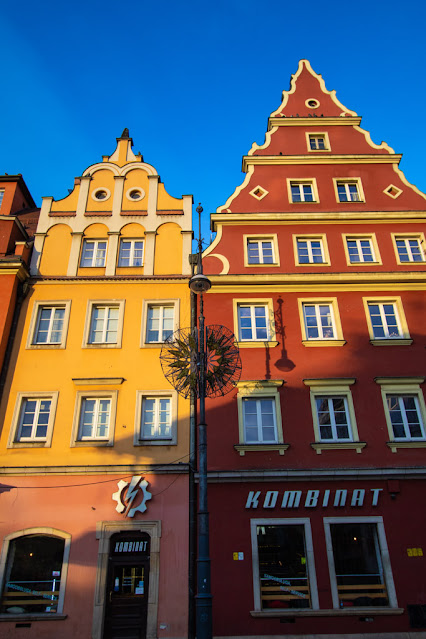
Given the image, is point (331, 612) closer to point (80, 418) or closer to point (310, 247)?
point (80, 418)

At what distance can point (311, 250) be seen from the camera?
19344 mm

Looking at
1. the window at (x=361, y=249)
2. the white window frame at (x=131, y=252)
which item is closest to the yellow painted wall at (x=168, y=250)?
the white window frame at (x=131, y=252)

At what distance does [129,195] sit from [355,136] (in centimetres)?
1103

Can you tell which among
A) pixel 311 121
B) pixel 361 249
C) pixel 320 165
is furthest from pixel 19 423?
pixel 311 121

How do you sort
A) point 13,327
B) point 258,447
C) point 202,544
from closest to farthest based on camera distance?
point 202,544 < point 258,447 < point 13,327

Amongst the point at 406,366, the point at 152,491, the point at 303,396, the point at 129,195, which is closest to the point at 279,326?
the point at 303,396

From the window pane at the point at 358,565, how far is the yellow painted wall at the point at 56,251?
13639 millimetres

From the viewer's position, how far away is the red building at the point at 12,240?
1729 cm

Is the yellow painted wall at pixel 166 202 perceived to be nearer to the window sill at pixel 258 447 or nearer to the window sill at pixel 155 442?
the window sill at pixel 155 442

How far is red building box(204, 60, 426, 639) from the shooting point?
45.0 ft

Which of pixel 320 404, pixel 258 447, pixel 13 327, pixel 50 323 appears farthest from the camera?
pixel 50 323

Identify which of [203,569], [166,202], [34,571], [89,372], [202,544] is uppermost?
[166,202]

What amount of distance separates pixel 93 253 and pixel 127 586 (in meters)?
12.1

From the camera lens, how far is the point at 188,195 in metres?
20.7
